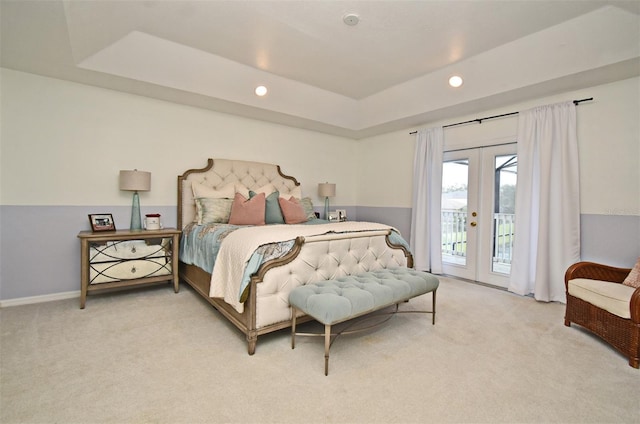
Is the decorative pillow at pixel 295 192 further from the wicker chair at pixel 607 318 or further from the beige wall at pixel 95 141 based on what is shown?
the wicker chair at pixel 607 318

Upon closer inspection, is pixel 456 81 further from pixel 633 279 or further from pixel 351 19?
pixel 633 279

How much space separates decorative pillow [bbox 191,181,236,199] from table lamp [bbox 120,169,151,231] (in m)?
0.58

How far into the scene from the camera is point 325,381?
1.88 metres

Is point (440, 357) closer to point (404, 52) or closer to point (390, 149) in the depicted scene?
point (404, 52)

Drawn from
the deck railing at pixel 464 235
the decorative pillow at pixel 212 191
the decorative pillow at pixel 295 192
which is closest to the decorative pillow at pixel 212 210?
the decorative pillow at pixel 212 191

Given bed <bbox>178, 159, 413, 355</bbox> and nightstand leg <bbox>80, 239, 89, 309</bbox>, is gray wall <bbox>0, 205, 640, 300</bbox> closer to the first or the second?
nightstand leg <bbox>80, 239, 89, 309</bbox>

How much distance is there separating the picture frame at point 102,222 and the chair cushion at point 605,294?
4698 millimetres

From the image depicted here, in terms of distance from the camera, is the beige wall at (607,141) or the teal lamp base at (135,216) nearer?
the beige wall at (607,141)

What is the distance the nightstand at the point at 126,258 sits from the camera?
3123mm

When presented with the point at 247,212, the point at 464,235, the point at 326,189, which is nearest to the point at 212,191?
the point at 247,212

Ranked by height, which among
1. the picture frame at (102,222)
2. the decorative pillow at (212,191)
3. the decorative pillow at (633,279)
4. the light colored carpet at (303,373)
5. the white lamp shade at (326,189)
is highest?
the white lamp shade at (326,189)

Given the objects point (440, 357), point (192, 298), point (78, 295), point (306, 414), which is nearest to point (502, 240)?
point (440, 357)

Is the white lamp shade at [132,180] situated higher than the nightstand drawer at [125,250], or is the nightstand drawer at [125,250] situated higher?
the white lamp shade at [132,180]

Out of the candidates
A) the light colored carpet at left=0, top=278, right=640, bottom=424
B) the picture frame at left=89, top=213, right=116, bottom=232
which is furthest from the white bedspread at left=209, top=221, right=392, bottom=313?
the picture frame at left=89, top=213, right=116, bottom=232
